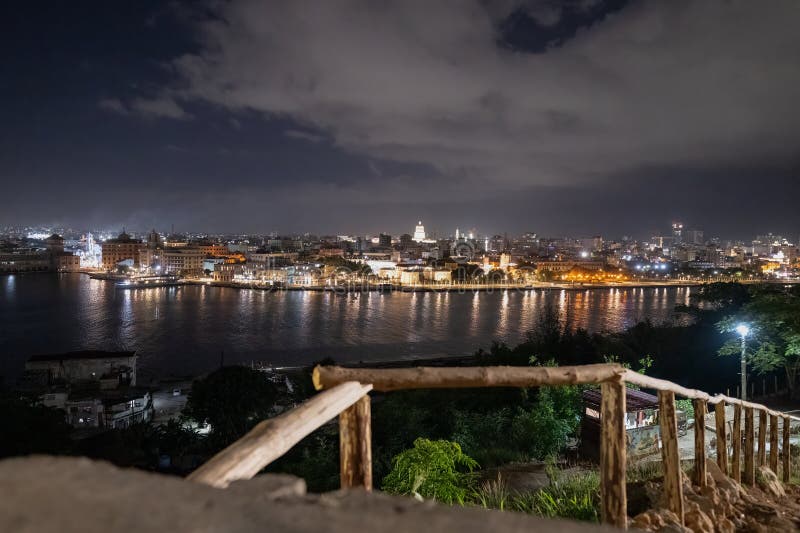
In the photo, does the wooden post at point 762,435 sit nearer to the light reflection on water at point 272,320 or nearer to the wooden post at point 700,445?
the wooden post at point 700,445

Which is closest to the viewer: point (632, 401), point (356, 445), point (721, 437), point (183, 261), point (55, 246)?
point (356, 445)

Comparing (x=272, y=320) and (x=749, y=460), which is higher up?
(x=749, y=460)

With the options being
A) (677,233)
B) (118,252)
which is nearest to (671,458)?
(118,252)

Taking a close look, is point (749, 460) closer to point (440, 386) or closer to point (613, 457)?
point (613, 457)

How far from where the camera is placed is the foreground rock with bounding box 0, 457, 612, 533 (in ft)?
1.38

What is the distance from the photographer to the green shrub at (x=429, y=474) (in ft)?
6.77

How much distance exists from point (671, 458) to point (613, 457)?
0.31 m

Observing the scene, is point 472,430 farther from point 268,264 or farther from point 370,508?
point 268,264

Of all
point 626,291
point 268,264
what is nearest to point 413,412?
point 626,291

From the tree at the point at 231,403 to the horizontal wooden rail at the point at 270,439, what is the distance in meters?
7.51

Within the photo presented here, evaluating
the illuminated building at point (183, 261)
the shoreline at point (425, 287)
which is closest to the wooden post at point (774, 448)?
the shoreline at point (425, 287)

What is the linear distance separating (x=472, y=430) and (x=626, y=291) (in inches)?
1294

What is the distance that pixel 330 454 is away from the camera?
414cm

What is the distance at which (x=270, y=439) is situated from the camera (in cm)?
79
